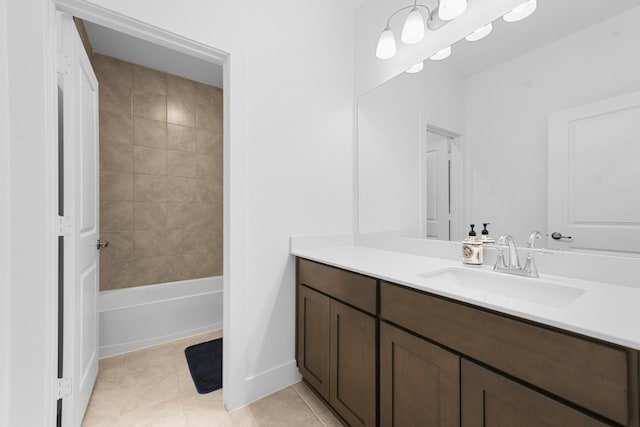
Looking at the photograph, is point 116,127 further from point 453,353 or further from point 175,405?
point 453,353

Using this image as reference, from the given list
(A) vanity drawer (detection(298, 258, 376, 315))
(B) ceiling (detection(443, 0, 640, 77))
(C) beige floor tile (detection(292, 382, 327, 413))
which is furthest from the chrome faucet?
(C) beige floor tile (detection(292, 382, 327, 413))

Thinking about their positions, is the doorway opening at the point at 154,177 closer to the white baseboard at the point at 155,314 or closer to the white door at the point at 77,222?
the white baseboard at the point at 155,314

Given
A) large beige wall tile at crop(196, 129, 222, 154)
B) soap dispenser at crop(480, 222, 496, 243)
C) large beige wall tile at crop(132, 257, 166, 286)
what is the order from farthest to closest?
1. large beige wall tile at crop(196, 129, 222, 154)
2. large beige wall tile at crop(132, 257, 166, 286)
3. soap dispenser at crop(480, 222, 496, 243)

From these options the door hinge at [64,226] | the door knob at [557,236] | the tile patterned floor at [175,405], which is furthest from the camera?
the tile patterned floor at [175,405]

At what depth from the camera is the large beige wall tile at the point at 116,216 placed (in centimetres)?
230

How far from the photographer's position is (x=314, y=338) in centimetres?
153

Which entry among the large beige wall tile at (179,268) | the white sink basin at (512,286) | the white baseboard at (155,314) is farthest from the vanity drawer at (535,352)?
the large beige wall tile at (179,268)

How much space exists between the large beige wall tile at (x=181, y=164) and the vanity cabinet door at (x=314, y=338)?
1.80 m

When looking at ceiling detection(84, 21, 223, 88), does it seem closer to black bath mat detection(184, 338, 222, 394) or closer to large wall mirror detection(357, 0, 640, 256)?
large wall mirror detection(357, 0, 640, 256)

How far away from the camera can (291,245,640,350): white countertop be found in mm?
593

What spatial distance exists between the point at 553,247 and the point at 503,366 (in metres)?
0.66

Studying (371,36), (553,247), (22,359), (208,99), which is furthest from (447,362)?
(208,99)

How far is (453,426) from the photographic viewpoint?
0.84m

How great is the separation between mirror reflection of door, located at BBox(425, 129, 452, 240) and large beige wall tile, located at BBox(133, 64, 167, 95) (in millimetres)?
2467
